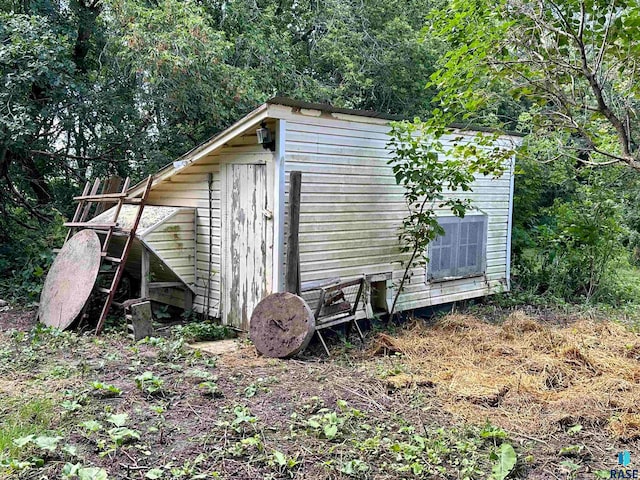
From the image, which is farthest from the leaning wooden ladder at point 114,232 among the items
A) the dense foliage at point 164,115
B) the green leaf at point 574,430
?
the green leaf at point 574,430

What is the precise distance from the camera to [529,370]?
551 cm

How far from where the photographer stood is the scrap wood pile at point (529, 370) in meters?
4.40

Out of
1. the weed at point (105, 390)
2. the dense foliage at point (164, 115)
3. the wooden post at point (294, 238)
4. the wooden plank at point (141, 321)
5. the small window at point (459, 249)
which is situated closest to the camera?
the weed at point (105, 390)

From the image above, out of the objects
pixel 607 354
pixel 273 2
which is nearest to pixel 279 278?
pixel 607 354

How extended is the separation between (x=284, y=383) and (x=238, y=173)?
9.82 feet

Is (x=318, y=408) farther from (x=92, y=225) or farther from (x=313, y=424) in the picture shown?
(x=92, y=225)

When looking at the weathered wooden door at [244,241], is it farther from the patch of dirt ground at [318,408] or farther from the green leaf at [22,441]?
the green leaf at [22,441]

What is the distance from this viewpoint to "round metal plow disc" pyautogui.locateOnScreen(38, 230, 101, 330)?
6422mm

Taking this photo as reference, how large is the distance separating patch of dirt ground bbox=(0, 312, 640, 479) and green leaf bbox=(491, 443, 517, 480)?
0.05 meters

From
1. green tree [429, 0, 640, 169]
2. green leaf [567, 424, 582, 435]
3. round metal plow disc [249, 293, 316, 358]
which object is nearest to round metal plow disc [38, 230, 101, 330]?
round metal plow disc [249, 293, 316, 358]

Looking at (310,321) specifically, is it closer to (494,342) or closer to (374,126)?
(494,342)

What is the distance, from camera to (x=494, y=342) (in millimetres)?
6516

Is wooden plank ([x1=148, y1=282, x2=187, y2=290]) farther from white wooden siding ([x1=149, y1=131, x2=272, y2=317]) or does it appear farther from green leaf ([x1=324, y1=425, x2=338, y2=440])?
green leaf ([x1=324, y1=425, x2=338, y2=440])

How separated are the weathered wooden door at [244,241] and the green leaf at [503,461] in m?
3.59
